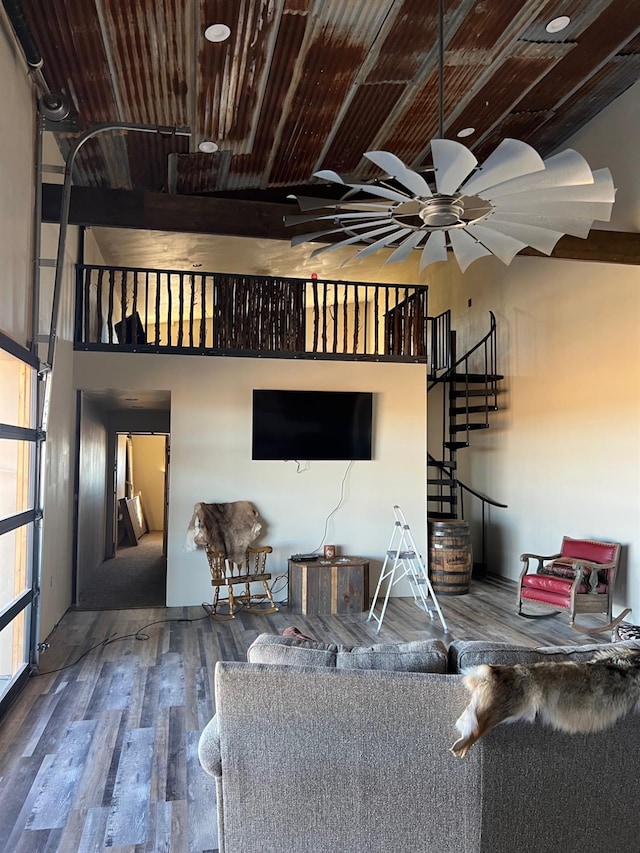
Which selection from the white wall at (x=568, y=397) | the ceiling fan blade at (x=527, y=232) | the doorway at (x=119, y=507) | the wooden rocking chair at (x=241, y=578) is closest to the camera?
the ceiling fan blade at (x=527, y=232)

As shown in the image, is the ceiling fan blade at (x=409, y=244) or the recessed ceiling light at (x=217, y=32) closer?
the ceiling fan blade at (x=409, y=244)

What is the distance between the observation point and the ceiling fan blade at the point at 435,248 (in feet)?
11.2

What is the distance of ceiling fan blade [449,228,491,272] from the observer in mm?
3396

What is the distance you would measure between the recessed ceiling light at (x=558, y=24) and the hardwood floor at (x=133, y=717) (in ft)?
16.5

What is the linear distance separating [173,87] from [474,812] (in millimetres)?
4907

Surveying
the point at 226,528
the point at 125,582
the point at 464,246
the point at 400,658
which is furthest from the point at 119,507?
the point at 400,658

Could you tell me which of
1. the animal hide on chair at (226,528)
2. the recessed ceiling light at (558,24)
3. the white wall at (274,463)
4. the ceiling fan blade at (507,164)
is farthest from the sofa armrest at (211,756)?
the recessed ceiling light at (558,24)

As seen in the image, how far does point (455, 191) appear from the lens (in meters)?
2.82

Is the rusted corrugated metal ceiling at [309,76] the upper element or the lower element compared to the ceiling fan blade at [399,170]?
upper

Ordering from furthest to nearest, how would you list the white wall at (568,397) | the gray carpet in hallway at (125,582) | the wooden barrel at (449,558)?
the wooden barrel at (449,558), the gray carpet in hallway at (125,582), the white wall at (568,397)

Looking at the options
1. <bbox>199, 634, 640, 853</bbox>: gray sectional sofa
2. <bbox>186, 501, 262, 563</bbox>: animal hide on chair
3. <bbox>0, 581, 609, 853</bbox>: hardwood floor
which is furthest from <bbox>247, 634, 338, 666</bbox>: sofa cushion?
<bbox>186, 501, 262, 563</bbox>: animal hide on chair

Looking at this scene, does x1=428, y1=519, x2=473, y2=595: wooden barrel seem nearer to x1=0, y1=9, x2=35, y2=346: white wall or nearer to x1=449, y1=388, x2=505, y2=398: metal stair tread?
x1=449, y1=388, x2=505, y2=398: metal stair tread

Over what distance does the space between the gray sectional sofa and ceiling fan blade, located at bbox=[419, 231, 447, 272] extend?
7.97 feet

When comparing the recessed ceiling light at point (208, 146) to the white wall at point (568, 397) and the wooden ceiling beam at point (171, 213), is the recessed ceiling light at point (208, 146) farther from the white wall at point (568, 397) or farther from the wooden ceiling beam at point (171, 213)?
the white wall at point (568, 397)
